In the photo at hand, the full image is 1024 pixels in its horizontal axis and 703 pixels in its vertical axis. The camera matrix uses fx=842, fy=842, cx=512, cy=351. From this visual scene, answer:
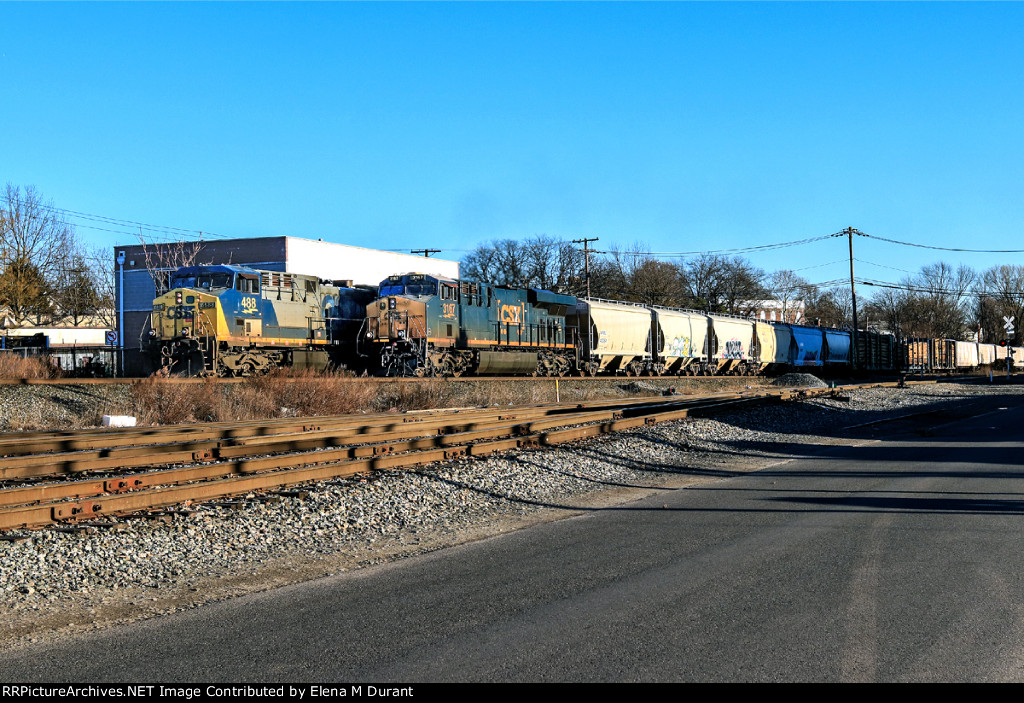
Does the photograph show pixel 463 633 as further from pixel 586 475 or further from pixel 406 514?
pixel 586 475

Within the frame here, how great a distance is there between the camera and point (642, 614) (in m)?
5.40

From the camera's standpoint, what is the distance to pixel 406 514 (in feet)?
30.6

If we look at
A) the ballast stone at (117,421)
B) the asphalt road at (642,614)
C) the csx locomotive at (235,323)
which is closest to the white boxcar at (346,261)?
the csx locomotive at (235,323)

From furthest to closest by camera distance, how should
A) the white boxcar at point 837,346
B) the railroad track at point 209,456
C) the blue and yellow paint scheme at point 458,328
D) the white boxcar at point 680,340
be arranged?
the white boxcar at point 837,346, the white boxcar at point 680,340, the blue and yellow paint scheme at point 458,328, the railroad track at point 209,456

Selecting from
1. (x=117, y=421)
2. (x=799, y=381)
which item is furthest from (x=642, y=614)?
(x=799, y=381)

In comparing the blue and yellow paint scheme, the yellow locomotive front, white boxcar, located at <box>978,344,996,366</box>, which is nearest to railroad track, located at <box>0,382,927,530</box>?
the yellow locomotive front

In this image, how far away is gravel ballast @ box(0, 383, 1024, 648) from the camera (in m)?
6.11

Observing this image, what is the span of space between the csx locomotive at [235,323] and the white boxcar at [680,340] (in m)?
18.3

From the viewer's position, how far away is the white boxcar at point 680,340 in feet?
128

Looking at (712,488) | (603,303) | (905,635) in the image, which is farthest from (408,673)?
(603,303)

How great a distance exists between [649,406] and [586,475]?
11.7 meters

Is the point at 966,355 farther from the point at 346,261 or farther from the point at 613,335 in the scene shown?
the point at 346,261

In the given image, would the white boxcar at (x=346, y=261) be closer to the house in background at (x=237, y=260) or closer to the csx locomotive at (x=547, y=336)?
the house in background at (x=237, y=260)

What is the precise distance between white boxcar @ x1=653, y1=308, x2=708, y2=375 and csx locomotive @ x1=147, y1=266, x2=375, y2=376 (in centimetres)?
1829
